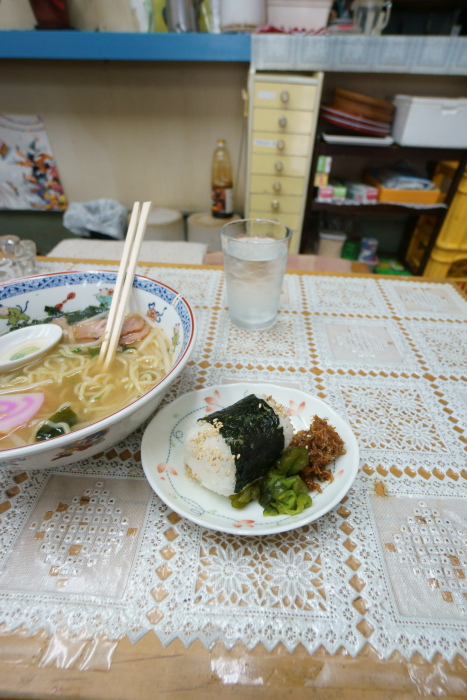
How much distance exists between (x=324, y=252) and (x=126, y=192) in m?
1.92

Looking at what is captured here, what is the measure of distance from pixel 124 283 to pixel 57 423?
370mm

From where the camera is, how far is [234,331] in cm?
110

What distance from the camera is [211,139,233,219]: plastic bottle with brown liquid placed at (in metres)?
2.98

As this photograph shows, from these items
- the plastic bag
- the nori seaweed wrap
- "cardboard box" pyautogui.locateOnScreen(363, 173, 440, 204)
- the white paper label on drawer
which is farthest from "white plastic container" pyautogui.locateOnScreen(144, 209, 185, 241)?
the nori seaweed wrap

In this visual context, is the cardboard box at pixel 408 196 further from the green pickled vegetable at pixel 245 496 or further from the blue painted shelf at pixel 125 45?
the green pickled vegetable at pixel 245 496

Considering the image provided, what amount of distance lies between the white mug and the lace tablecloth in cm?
255

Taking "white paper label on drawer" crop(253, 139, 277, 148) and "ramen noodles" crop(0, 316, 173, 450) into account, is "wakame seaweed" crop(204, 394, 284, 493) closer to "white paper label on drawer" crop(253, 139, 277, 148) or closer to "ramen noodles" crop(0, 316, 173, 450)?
"ramen noodles" crop(0, 316, 173, 450)

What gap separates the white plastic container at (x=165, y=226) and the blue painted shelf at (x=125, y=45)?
1.04m

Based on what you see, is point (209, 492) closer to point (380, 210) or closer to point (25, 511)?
point (25, 511)

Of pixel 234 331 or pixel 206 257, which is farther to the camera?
pixel 206 257

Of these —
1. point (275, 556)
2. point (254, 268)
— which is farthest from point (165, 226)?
point (275, 556)

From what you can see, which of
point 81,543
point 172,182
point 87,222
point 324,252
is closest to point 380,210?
point 324,252

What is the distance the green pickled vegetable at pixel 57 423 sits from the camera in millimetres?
623

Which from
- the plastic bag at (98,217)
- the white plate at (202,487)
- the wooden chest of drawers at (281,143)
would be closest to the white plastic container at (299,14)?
the wooden chest of drawers at (281,143)
